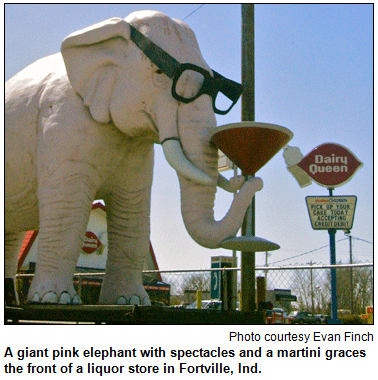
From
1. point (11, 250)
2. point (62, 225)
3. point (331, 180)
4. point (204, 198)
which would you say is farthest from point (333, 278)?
point (331, 180)

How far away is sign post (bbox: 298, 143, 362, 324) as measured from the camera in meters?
11.5

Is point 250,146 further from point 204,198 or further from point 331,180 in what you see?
point 331,180

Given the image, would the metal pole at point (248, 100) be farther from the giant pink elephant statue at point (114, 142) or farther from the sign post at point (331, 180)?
the sign post at point (331, 180)

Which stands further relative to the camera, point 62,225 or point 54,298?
point 62,225

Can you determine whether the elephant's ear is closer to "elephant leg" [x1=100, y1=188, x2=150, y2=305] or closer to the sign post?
"elephant leg" [x1=100, y1=188, x2=150, y2=305]

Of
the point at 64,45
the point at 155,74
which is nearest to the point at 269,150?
the point at 155,74

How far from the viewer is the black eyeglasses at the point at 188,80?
4.85 meters

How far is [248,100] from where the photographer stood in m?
5.35

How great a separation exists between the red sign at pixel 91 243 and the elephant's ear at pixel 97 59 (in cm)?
1564

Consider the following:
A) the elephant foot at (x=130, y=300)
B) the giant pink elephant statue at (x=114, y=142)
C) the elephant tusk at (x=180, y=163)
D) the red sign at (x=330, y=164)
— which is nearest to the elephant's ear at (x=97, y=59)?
the giant pink elephant statue at (x=114, y=142)

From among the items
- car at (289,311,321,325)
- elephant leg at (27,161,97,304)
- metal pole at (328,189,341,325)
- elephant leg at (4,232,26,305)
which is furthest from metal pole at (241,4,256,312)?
car at (289,311,321,325)

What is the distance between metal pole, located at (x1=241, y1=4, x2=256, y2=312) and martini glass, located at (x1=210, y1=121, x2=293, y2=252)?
648mm

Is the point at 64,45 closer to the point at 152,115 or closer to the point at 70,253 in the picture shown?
the point at 152,115

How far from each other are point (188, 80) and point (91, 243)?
16.4 m
